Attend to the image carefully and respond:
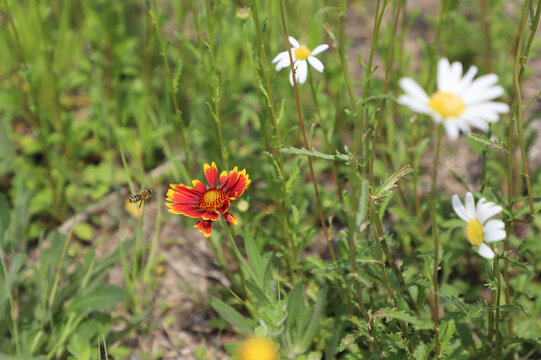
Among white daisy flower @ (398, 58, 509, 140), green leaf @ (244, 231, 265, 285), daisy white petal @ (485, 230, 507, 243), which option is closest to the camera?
white daisy flower @ (398, 58, 509, 140)

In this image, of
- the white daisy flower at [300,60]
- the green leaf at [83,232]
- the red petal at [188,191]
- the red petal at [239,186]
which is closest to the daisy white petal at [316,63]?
Answer: the white daisy flower at [300,60]

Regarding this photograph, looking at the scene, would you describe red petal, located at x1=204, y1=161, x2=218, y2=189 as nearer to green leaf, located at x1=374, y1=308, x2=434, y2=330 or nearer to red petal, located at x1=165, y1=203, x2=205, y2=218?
red petal, located at x1=165, y1=203, x2=205, y2=218

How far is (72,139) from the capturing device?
85.7 inches

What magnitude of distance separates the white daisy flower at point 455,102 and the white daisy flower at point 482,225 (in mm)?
294

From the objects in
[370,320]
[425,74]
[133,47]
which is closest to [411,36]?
[425,74]

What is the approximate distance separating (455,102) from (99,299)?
124cm

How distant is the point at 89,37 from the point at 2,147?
72 centimetres

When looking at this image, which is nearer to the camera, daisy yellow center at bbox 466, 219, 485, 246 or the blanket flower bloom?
daisy yellow center at bbox 466, 219, 485, 246

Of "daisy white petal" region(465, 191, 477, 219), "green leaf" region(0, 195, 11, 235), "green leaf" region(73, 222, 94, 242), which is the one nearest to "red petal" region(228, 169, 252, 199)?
"daisy white petal" region(465, 191, 477, 219)

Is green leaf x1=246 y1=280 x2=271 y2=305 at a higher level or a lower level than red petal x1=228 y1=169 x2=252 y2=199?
lower

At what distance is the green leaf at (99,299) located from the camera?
1.53 meters

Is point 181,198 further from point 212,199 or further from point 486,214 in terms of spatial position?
point 486,214

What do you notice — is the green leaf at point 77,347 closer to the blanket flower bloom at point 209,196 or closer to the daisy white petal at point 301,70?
the blanket flower bloom at point 209,196

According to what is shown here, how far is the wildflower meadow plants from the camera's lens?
116cm
